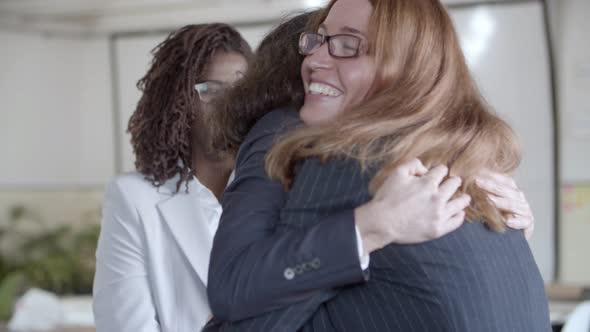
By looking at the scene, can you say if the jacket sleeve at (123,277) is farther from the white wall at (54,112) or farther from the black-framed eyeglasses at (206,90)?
the white wall at (54,112)

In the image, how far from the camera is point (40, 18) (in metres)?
6.32

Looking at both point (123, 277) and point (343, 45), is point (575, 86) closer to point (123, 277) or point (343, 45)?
point (123, 277)

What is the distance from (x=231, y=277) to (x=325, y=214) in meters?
0.16

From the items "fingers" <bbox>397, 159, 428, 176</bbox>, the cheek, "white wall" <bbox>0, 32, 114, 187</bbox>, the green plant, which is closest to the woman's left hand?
"fingers" <bbox>397, 159, 428, 176</bbox>

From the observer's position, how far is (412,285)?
41.4 inches

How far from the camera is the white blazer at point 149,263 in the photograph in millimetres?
1694

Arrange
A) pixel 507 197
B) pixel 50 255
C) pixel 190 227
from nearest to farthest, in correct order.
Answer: pixel 507 197
pixel 190 227
pixel 50 255

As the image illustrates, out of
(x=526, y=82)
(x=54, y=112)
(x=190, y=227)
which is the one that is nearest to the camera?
(x=190, y=227)

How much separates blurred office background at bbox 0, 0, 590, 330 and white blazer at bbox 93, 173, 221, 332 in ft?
9.93

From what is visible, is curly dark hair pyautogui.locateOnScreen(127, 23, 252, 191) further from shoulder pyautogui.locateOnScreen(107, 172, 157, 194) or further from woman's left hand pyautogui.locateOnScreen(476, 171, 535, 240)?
woman's left hand pyautogui.locateOnScreen(476, 171, 535, 240)

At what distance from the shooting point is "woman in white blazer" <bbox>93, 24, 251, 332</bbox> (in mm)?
1705

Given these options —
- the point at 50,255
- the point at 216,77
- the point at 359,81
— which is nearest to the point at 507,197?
the point at 359,81

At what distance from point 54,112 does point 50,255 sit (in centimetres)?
119

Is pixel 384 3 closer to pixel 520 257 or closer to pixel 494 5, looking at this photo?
pixel 520 257
